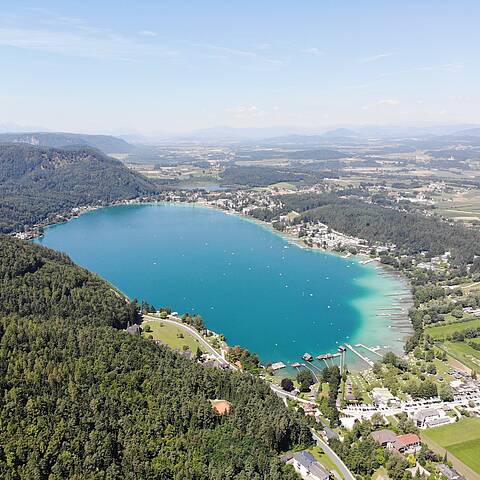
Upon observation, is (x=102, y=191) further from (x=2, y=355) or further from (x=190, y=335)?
(x=2, y=355)

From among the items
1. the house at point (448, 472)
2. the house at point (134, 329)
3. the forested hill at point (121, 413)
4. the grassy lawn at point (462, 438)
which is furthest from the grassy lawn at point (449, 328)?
the house at point (134, 329)

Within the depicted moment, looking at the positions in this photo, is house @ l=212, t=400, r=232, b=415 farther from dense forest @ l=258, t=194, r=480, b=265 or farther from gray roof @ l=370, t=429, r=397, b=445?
dense forest @ l=258, t=194, r=480, b=265

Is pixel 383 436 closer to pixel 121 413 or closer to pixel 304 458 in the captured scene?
pixel 304 458

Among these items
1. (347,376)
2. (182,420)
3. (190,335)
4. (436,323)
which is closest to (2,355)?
A: (182,420)

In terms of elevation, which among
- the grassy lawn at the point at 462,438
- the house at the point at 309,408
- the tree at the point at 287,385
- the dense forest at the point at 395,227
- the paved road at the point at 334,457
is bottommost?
the grassy lawn at the point at 462,438

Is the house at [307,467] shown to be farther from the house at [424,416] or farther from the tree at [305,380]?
the house at [424,416]

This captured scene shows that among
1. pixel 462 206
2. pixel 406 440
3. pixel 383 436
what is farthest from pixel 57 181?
pixel 406 440
